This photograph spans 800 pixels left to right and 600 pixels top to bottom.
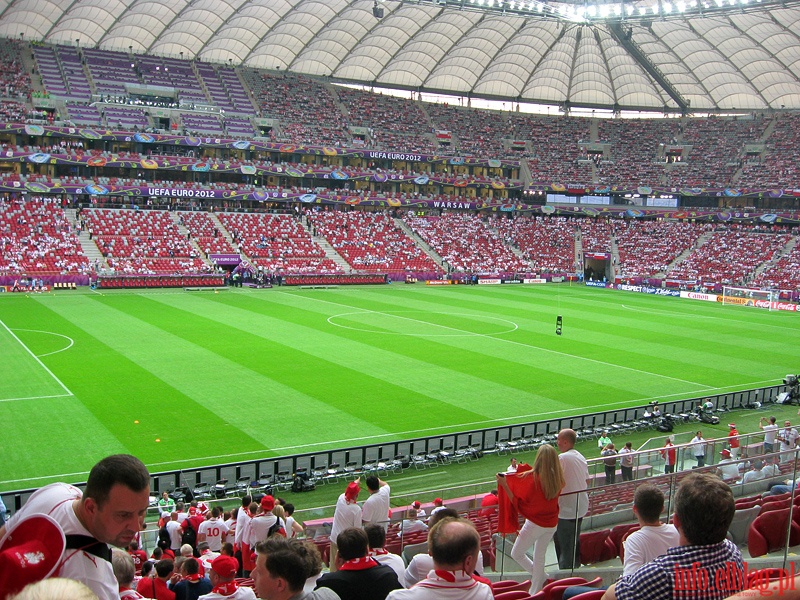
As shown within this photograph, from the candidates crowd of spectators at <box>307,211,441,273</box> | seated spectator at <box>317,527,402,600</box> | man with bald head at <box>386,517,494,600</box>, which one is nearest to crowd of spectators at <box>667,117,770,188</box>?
crowd of spectators at <box>307,211,441,273</box>

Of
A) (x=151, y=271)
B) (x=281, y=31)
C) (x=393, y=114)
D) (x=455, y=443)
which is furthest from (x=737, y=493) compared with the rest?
(x=393, y=114)

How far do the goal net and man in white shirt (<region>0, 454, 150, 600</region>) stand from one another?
72.6 m

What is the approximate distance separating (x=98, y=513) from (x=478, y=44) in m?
94.3

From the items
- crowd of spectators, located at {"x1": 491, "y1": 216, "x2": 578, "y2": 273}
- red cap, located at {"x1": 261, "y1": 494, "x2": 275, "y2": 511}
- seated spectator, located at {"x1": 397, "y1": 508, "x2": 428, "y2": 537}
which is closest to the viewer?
seated spectator, located at {"x1": 397, "y1": 508, "x2": 428, "y2": 537}

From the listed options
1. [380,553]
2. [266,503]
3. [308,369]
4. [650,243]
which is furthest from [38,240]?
[650,243]

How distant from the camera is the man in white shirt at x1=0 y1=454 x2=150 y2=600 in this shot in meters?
3.97

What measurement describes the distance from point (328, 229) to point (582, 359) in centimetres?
5062

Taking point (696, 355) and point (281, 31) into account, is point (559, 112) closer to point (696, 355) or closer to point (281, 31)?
point (281, 31)

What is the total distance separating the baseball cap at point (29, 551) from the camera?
3451mm

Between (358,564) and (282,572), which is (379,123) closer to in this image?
(358,564)

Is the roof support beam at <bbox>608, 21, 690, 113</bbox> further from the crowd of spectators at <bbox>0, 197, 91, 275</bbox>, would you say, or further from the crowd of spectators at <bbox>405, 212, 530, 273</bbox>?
the crowd of spectators at <bbox>0, 197, 91, 275</bbox>

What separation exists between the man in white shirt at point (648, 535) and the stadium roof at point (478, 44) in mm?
67009

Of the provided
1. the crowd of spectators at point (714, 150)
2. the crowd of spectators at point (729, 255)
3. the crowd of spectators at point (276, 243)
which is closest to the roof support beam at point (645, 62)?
the crowd of spectators at point (714, 150)

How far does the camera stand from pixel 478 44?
92.0 meters
